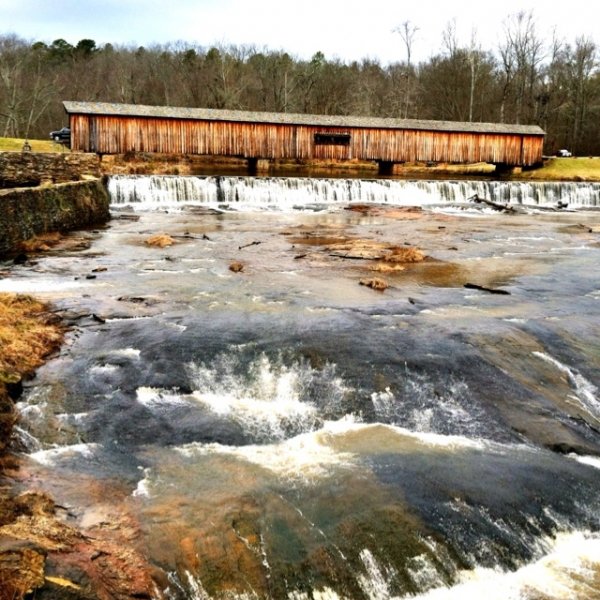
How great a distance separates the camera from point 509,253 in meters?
17.1

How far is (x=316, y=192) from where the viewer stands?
29750 millimetres

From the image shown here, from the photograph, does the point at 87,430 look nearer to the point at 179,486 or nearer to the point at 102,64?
the point at 179,486

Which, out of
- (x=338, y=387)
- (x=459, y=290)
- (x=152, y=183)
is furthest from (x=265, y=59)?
(x=338, y=387)

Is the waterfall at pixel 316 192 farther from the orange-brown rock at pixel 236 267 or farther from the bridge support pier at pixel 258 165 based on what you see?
the orange-brown rock at pixel 236 267

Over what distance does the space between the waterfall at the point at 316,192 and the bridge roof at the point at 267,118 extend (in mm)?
9708

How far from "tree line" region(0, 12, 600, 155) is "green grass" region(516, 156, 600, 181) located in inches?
603

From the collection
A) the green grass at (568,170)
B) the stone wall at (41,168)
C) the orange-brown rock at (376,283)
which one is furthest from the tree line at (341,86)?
the orange-brown rock at (376,283)

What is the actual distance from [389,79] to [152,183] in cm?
5454

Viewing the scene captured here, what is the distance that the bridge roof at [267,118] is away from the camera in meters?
35.7

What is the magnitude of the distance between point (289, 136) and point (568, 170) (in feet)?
60.3

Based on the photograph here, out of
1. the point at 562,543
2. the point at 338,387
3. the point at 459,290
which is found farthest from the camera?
the point at 459,290

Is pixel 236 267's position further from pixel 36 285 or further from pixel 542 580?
pixel 542 580

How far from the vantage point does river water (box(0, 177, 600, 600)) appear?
474cm

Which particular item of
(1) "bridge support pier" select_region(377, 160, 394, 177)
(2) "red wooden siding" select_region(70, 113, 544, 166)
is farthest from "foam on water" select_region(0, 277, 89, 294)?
(1) "bridge support pier" select_region(377, 160, 394, 177)
